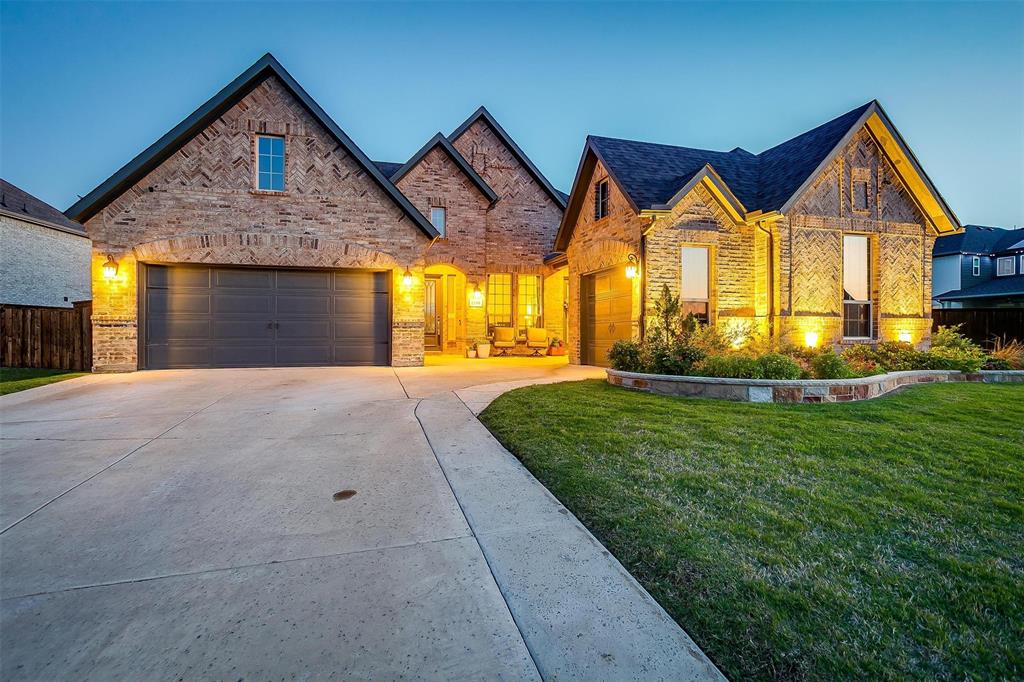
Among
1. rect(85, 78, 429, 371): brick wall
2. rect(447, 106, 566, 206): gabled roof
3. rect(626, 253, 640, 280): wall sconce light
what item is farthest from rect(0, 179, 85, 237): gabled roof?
rect(626, 253, 640, 280): wall sconce light

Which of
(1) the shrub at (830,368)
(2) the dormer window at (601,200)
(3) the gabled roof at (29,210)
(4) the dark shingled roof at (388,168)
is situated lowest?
(1) the shrub at (830,368)

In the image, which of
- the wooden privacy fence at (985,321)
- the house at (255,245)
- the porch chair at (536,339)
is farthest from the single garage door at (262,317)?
the wooden privacy fence at (985,321)

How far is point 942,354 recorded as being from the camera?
9.73 metres

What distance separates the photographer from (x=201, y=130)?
11.2 m

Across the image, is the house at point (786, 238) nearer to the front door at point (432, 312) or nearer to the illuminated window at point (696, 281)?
the illuminated window at point (696, 281)

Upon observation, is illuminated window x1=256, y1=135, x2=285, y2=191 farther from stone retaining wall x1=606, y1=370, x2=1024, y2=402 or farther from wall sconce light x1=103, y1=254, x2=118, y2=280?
stone retaining wall x1=606, y1=370, x2=1024, y2=402

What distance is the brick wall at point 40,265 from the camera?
1653 centimetres

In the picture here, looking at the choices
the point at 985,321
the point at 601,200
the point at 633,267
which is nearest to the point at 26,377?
the point at 633,267

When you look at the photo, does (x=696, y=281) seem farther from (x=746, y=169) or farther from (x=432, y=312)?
(x=432, y=312)

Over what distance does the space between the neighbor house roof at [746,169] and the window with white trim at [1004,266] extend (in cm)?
2400

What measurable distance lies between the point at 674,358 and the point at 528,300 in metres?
10.8

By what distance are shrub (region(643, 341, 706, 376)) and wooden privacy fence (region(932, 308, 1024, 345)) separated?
12942 mm

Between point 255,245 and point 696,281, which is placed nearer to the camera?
point 255,245

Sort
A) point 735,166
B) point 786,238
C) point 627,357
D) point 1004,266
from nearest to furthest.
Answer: point 627,357 → point 786,238 → point 735,166 → point 1004,266
